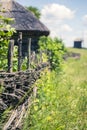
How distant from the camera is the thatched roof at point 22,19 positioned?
16066 mm

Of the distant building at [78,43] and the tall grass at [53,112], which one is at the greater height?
the tall grass at [53,112]

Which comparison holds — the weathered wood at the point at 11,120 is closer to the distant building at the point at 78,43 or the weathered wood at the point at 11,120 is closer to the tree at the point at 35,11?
the tree at the point at 35,11

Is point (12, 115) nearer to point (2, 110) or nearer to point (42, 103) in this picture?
point (2, 110)

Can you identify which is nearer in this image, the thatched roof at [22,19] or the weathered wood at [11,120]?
the weathered wood at [11,120]

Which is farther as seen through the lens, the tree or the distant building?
the distant building

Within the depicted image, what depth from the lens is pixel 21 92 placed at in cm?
803

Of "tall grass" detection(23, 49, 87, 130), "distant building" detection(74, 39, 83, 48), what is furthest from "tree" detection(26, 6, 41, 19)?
"distant building" detection(74, 39, 83, 48)

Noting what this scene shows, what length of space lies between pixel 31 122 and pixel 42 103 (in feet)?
4.55

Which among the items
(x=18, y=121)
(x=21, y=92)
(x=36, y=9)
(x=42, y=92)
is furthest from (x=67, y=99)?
(x=36, y=9)

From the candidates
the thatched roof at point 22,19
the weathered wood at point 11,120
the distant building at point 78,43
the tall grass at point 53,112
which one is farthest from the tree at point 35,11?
the distant building at point 78,43

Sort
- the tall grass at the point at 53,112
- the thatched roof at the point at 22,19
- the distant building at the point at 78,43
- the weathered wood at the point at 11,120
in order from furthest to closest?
the distant building at the point at 78,43 → the thatched roof at the point at 22,19 → the tall grass at the point at 53,112 → the weathered wood at the point at 11,120

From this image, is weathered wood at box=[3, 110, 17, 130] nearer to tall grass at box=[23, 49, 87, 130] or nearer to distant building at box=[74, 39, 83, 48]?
tall grass at box=[23, 49, 87, 130]

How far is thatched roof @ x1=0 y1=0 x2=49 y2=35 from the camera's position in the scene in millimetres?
16066

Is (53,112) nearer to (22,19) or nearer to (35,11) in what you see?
(22,19)
